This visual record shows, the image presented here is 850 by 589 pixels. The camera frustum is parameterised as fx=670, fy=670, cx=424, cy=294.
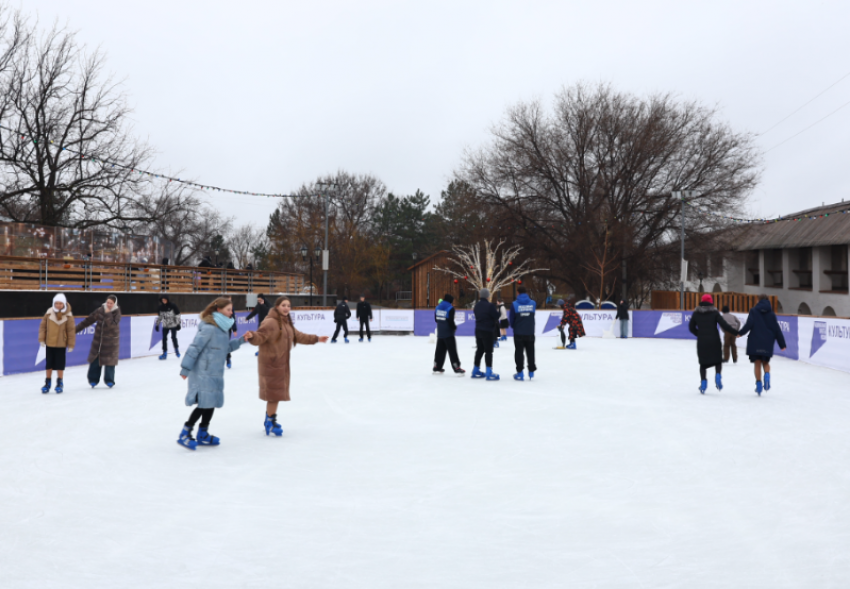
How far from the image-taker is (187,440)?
6695 mm

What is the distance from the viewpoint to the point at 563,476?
223 inches

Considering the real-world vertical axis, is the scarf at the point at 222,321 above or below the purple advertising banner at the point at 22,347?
above

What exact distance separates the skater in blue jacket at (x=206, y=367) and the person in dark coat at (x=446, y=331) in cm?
614

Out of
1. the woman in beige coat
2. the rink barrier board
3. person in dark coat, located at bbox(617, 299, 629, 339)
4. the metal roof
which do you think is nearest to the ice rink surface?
the woman in beige coat

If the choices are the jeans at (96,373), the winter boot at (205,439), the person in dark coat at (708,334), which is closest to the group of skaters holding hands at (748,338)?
Answer: the person in dark coat at (708,334)

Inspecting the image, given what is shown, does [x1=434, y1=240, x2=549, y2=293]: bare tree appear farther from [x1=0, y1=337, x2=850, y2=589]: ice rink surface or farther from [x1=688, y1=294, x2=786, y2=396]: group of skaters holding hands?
[x1=0, y1=337, x2=850, y2=589]: ice rink surface

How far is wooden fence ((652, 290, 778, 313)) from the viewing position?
37.0 m

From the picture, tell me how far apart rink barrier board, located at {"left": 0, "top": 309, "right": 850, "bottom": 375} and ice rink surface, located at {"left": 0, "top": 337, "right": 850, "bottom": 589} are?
4.28 metres

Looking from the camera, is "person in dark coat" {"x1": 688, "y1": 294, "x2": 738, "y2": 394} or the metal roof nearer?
"person in dark coat" {"x1": 688, "y1": 294, "x2": 738, "y2": 394}

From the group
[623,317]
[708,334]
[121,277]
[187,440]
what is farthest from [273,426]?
[623,317]

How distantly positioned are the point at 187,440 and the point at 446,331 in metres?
6.79

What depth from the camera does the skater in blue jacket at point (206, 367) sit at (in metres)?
6.55

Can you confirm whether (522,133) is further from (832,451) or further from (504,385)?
(832,451)

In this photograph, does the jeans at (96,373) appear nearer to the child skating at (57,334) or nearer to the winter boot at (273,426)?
the child skating at (57,334)
